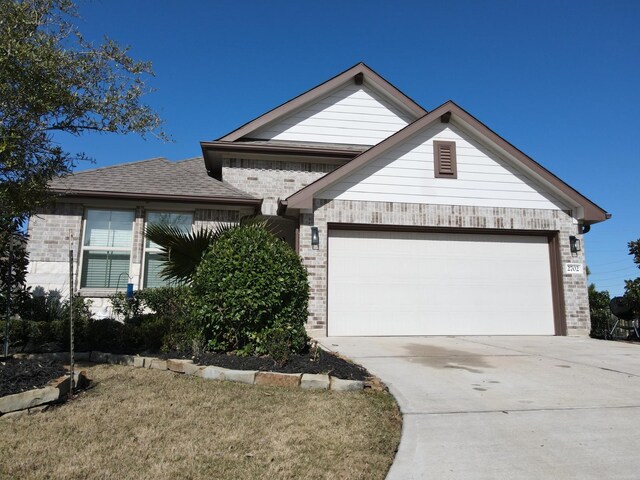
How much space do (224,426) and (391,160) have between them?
28.4ft

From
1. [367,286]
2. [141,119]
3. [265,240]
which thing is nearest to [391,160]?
[367,286]

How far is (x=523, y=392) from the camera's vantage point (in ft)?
17.7

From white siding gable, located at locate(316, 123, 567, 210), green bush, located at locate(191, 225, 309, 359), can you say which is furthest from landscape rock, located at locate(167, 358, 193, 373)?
white siding gable, located at locate(316, 123, 567, 210)

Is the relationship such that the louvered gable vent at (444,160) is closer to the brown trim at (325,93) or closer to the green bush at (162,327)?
the brown trim at (325,93)

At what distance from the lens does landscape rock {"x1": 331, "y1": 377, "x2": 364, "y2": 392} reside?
215 inches

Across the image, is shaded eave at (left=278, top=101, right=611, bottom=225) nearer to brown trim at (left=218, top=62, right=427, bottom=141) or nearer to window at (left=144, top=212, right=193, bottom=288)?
window at (left=144, top=212, right=193, bottom=288)

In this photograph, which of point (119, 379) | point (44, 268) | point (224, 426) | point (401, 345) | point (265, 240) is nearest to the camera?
point (224, 426)

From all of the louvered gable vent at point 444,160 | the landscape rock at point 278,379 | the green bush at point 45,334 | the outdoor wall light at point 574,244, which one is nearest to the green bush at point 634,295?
the outdoor wall light at point 574,244

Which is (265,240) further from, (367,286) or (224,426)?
(367,286)

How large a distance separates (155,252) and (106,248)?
47.3 inches

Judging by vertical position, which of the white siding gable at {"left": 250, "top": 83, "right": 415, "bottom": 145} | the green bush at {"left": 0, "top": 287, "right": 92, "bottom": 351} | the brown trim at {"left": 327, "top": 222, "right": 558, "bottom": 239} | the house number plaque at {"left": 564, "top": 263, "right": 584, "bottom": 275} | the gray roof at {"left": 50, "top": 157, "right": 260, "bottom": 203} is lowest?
the green bush at {"left": 0, "top": 287, "right": 92, "bottom": 351}

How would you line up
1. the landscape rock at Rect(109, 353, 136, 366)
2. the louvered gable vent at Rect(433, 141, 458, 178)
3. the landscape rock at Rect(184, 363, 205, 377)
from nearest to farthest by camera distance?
the landscape rock at Rect(184, 363, 205, 377) < the landscape rock at Rect(109, 353, 136, 366) < the louvered gable vent at Rect(433, 141, 458, 178)

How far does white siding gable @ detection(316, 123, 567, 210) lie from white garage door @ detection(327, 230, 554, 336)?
3.06 ft

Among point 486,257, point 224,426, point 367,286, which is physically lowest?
point 224,426
